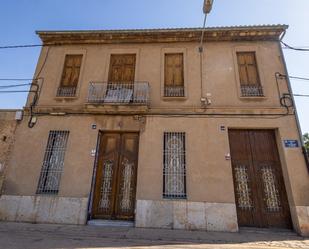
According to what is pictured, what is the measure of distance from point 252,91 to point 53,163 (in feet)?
26.6

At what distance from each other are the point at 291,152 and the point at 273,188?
137cm

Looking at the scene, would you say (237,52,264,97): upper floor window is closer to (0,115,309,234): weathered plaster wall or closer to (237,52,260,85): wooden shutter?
(237,52,260,85): wooden shutter

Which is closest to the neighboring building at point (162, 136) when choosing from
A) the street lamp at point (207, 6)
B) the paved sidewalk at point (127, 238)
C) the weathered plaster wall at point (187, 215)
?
the weathered plaster wall at point (187, 215)

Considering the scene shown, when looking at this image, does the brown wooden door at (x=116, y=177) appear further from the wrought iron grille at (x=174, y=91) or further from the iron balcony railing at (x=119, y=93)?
the wrought iron grille at (x=174, y=91)

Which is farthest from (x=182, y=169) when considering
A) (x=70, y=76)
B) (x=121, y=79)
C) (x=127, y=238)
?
(x=70, y=76)

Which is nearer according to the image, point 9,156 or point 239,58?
point 9,156

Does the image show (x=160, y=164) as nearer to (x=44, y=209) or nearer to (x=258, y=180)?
(x=258, y=180)

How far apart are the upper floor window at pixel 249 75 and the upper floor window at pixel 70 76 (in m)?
6.92

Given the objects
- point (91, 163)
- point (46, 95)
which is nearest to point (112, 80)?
point (46, 95)

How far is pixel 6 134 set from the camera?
24.2 feet

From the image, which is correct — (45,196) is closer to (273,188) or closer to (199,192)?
(199,192)

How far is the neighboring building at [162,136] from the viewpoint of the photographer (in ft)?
20.5

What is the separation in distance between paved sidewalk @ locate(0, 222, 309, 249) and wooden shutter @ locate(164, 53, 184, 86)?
5444 mm

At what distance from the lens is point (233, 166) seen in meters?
6.74
